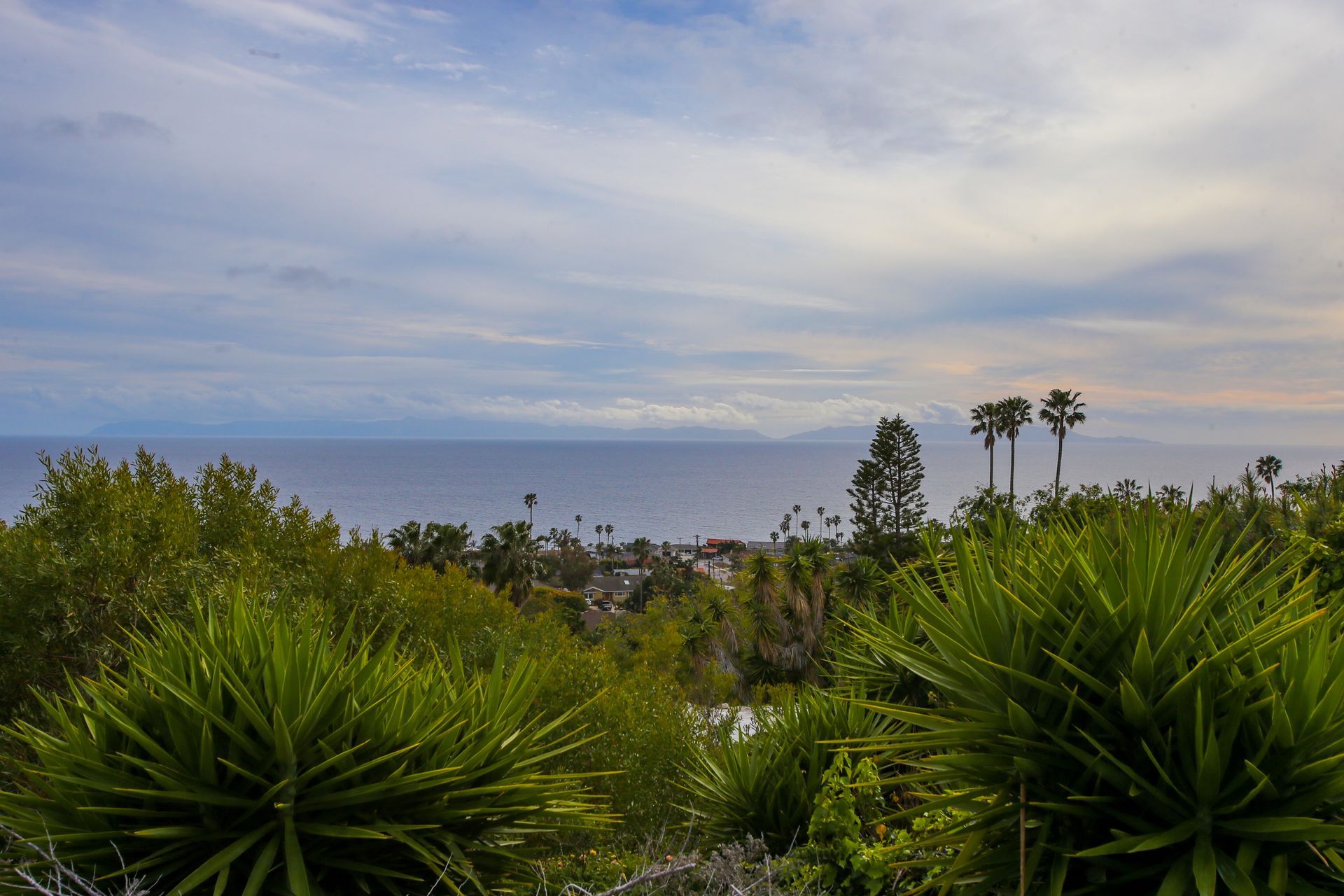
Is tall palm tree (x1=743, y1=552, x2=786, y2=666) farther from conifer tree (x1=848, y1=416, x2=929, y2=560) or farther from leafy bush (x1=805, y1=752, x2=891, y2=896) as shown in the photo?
leafy bush (x1=805, y1=752, x2=891, y2=896)

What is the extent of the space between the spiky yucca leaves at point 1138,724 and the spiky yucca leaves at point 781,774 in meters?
2.41

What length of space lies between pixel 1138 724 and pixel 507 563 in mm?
41523

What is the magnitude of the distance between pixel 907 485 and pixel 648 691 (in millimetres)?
35718

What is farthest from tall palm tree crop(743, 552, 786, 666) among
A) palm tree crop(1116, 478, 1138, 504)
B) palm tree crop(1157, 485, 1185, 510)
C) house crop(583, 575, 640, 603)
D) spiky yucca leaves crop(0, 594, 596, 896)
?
house crop(583, 575, 640, 603)

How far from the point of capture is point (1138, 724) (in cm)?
320

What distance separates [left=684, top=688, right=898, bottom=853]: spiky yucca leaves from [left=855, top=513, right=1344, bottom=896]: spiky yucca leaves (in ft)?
7.89

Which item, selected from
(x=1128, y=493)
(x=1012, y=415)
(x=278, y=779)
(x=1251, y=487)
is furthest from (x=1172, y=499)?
(x=1012, y=415)

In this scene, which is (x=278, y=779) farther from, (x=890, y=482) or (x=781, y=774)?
(x=890, y=482)

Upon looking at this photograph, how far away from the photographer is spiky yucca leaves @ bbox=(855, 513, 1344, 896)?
2988 millimetres

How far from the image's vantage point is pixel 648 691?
58.2ft

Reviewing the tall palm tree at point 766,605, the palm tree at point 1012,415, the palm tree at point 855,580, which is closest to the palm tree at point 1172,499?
the palm tree at point 855,580

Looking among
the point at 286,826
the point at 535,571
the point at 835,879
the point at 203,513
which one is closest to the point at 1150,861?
the point at 835,879

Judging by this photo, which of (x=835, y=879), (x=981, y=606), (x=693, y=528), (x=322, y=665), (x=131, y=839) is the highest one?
(x=981, y=606)

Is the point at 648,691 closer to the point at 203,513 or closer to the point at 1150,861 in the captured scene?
the point at 203,513
